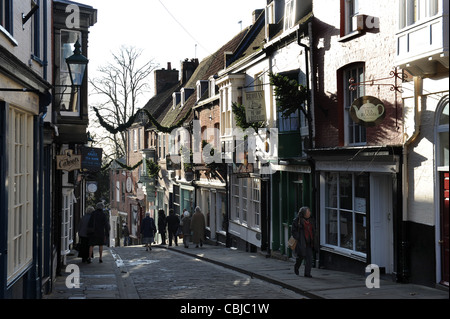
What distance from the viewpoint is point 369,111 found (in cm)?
1338

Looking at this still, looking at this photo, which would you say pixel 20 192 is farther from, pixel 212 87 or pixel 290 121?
pixel 212 87

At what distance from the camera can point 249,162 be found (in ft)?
75.0

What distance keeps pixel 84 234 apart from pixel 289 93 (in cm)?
754

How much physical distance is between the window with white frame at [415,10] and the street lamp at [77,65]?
6.93 metres

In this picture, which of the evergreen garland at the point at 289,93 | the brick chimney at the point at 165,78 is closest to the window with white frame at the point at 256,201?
the evergreen garland at the point at 289,93

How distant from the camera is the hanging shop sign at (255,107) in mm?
20500

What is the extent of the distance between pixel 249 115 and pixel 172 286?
26.3ft

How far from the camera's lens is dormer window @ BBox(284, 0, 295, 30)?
19547 mm

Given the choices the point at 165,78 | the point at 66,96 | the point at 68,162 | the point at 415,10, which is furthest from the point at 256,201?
the point at 165,78

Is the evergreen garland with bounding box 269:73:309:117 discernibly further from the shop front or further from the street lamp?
the street lamp

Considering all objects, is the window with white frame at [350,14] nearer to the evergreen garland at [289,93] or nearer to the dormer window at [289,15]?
the evergreen garland at [289,93]

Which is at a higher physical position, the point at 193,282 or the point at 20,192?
the point at 20,192
